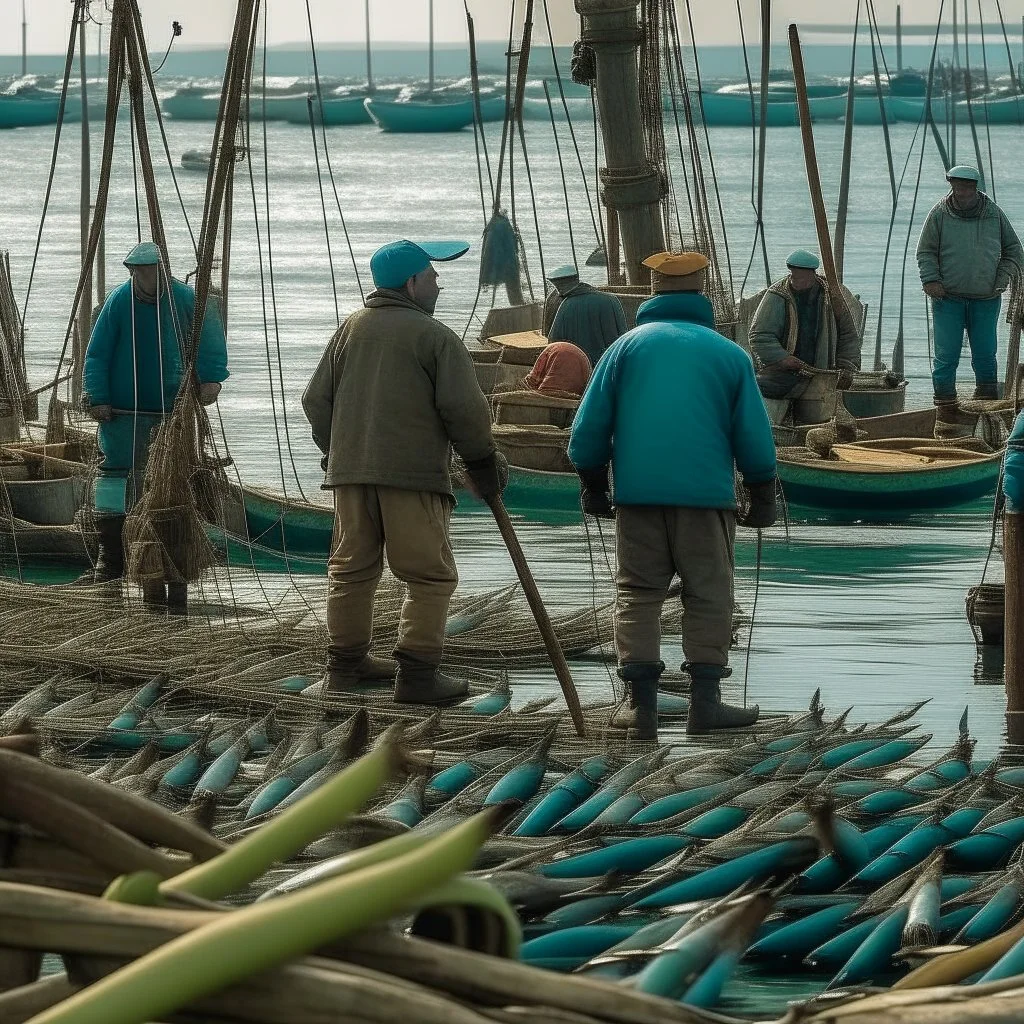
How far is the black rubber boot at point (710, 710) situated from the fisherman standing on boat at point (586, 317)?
5133 mm

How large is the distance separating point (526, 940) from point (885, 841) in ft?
3.49

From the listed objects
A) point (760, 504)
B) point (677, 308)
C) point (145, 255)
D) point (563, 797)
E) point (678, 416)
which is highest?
point (145, 255)

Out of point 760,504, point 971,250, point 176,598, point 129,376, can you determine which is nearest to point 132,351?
point 129,376

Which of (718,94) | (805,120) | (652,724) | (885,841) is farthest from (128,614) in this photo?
(718,94)

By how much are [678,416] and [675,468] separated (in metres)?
0.15

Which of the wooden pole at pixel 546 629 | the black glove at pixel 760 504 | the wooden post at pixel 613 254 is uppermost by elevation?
the wooden post at pixel 613 254

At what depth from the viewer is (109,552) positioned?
26.8 ft

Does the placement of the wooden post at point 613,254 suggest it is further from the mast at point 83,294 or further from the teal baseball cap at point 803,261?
the mast at point 83,294

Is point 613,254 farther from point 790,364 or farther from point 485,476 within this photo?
point 485,476

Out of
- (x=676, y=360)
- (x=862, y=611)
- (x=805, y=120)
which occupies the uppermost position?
(x=805, y=120)

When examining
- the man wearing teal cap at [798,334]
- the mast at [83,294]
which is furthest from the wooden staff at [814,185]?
the mast at [83,294]

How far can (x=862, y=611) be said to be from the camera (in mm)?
7824

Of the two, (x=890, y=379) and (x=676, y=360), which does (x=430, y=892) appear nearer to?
(x=676, y=360)

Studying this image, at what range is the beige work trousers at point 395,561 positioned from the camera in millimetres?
6180
